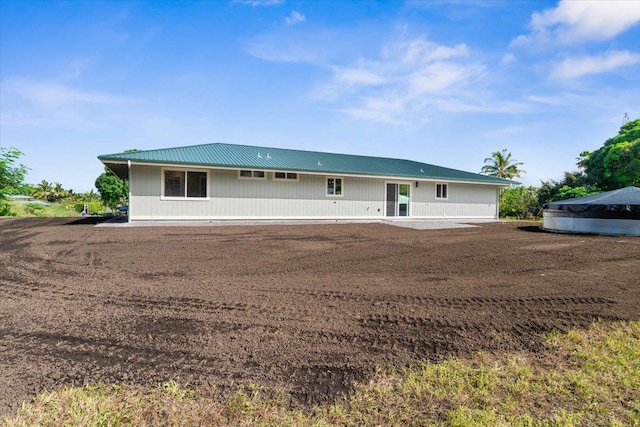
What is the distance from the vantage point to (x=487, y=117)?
1723 centimetres

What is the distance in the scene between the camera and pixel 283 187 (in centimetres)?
1499

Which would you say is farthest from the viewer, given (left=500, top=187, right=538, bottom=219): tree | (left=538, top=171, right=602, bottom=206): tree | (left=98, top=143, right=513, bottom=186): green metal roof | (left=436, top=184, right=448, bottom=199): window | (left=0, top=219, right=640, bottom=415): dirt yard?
(left=500, top=187, right=538, bottom=219): tree

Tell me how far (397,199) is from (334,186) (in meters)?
3.84

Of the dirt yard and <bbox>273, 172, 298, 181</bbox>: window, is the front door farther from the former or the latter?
the dirt yard

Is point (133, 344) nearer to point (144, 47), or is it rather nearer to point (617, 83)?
point (144, 47)

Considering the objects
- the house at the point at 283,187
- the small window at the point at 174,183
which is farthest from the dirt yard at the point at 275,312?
the small window at the point at 174,183

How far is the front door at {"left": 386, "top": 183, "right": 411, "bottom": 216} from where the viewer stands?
56.7 ft

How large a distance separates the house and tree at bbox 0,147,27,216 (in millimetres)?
12696

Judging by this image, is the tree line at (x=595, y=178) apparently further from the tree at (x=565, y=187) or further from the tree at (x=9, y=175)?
the tree at (x=9, y=175)

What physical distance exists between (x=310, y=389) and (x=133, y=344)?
1.54m

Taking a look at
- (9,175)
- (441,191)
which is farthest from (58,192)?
(441,191)

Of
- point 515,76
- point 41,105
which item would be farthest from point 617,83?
point 41,105

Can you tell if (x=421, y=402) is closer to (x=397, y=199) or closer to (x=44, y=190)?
(x=397, y=199)

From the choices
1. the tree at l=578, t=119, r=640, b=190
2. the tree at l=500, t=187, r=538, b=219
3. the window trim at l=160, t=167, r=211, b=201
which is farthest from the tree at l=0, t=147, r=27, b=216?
the tree at l=578, t=119, r=640, b=190
